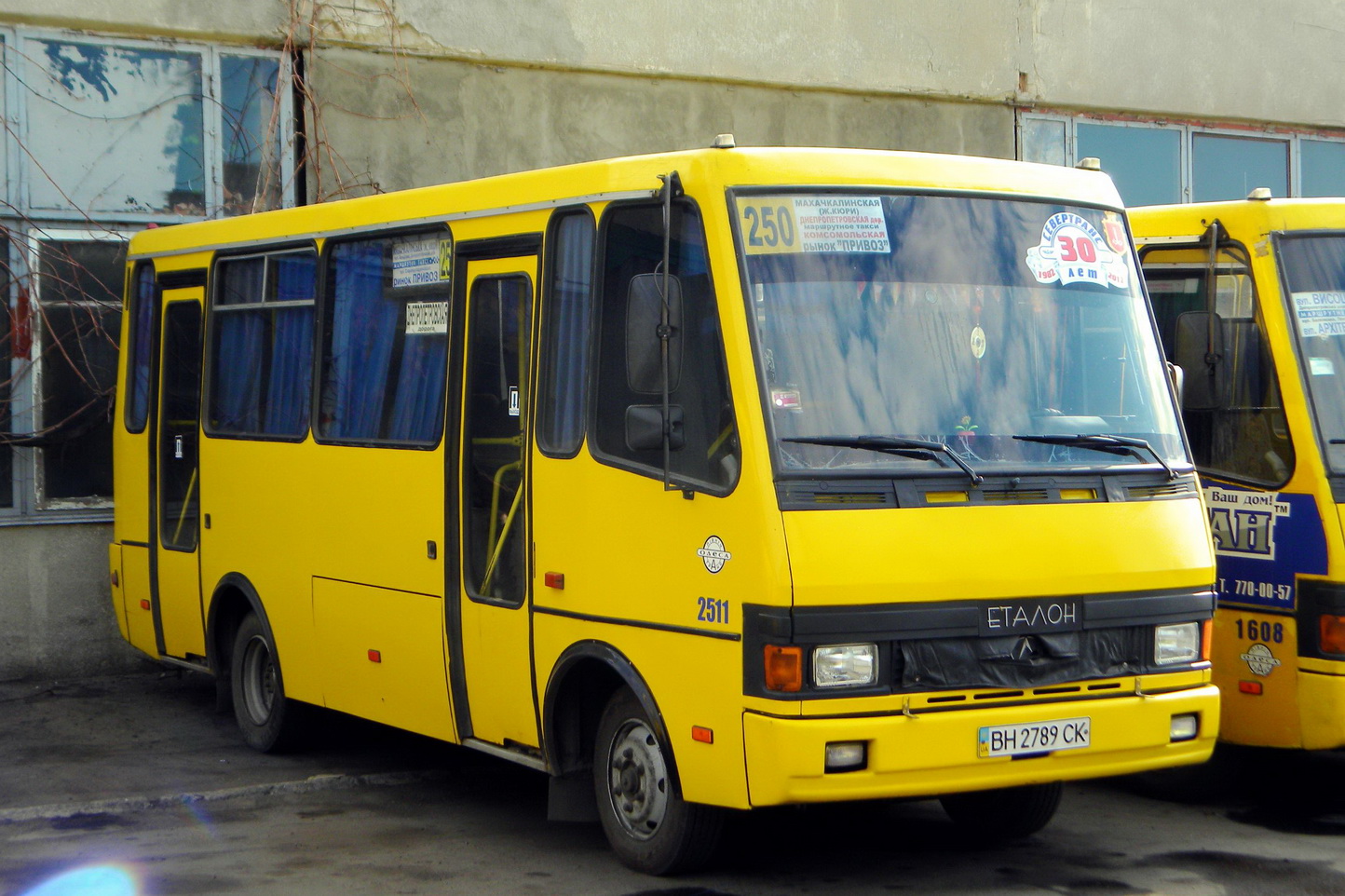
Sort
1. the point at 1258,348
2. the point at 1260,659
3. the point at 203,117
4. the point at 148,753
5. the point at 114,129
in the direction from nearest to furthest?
the point at 1260,659 < the point at 1258,348 < the point at 148,753 < the point at 114,129 < the point at 203,117

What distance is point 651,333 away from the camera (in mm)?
6039

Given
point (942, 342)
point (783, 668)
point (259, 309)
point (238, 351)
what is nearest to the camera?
point (783, 668)

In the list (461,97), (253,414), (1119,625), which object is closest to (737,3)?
(461,97)

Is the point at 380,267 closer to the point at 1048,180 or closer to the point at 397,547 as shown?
the point at 397,547

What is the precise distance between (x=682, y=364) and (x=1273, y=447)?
2.90 m

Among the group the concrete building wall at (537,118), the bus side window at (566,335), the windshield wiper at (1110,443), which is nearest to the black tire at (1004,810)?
the windshield wiper at (1110,443)

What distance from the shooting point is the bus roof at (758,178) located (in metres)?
6.16

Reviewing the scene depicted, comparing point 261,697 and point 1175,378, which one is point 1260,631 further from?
point 261,697

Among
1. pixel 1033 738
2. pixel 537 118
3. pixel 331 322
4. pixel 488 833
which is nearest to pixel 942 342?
pixel 1033 738

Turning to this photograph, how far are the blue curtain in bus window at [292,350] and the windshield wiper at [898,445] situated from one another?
3.81 metres

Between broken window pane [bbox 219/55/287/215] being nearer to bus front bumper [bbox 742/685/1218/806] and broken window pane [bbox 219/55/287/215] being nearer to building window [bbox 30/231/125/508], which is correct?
building window [bbox 30/231/125/508]

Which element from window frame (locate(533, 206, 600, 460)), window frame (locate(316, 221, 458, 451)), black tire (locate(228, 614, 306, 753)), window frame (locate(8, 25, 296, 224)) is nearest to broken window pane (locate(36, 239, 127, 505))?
window frame (locate(8, 25, 296, 224))

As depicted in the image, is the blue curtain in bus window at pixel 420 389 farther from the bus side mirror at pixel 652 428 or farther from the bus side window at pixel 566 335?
the bus side mirror at pixel 652 428

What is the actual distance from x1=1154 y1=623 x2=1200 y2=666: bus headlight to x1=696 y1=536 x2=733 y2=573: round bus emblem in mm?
1701
